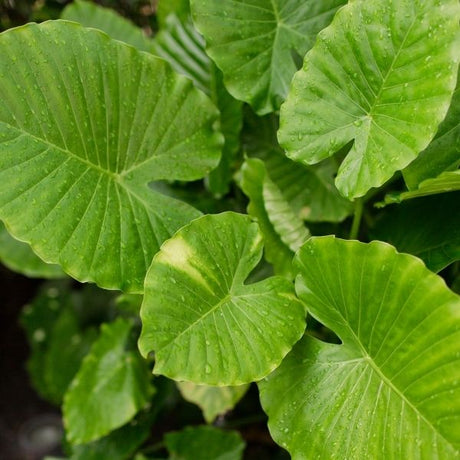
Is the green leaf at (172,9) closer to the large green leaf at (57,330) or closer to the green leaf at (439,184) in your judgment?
the green leaf at (439,184)

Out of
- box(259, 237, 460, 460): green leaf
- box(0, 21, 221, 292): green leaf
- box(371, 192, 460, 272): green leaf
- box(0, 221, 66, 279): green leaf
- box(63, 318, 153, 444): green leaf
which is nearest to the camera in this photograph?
box(259, 237, 460, 460): green leaf

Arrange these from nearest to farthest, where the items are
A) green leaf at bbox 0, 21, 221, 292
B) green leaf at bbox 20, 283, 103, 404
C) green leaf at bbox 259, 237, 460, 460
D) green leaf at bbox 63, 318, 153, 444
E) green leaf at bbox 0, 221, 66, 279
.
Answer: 1. green leaf at bbox 259, 237, 460, 460
2. green leaf at bbox 0, 21, 221, 292
3. green leaf at bbox 63, 318, 153, 444
4. green leaf at bbox 0, 221, 66, 279
5. green leaf at bbox 20, 283, 103, 404

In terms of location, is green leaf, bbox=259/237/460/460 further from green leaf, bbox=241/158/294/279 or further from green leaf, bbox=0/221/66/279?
green leaf, bbox=0/221/66/279

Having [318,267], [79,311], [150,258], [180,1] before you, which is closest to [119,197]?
[150,258]

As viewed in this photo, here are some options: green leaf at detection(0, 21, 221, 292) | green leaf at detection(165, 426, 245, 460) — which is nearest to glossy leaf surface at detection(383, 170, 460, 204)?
green leaf at detection(0, 21, 221, 292)

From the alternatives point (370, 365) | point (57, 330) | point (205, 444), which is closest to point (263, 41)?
point (370, 365)

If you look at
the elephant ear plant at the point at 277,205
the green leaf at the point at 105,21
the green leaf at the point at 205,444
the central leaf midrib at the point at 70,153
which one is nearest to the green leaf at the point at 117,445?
the green leaf at the point at 205,444

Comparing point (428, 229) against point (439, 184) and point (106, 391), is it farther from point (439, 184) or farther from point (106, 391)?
point (106, 391)
